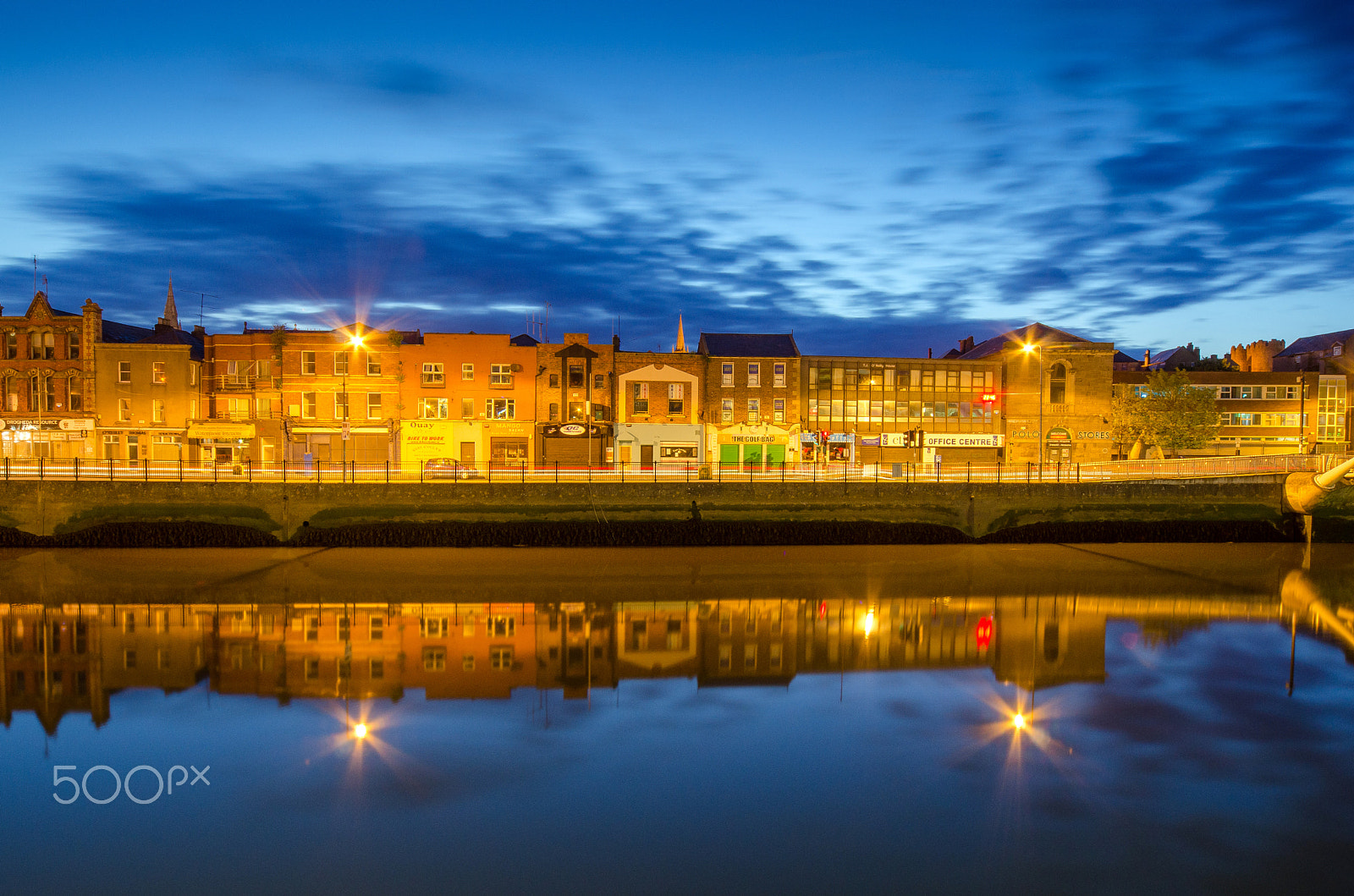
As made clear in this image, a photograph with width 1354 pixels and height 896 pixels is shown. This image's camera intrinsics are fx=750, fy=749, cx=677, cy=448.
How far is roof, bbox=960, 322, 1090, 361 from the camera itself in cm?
5053

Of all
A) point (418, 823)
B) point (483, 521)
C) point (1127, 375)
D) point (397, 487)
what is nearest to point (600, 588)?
point (483, 521)

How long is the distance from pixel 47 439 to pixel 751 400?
40.9 meters

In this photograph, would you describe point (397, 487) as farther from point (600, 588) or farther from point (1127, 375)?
point (1127, 375)

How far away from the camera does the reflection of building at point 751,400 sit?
46.0 meters

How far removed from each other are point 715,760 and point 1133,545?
27359mm

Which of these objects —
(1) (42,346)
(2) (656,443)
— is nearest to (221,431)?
(1) (42,346)

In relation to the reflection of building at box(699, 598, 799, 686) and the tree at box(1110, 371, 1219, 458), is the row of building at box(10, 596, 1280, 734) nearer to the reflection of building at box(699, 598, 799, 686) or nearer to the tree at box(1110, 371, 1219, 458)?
the reflection of building at box(699, 598, 799, 686)

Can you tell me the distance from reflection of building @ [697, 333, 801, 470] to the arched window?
16.9 metres

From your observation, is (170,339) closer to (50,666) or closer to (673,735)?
(50,666)

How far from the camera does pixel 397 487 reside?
30594 millimetres

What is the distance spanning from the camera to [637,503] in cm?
3133

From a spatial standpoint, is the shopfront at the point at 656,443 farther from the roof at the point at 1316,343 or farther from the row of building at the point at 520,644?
the roof at the point at 1316,343

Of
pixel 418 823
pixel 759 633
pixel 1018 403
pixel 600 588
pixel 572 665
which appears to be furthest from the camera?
pixel 1018 403
